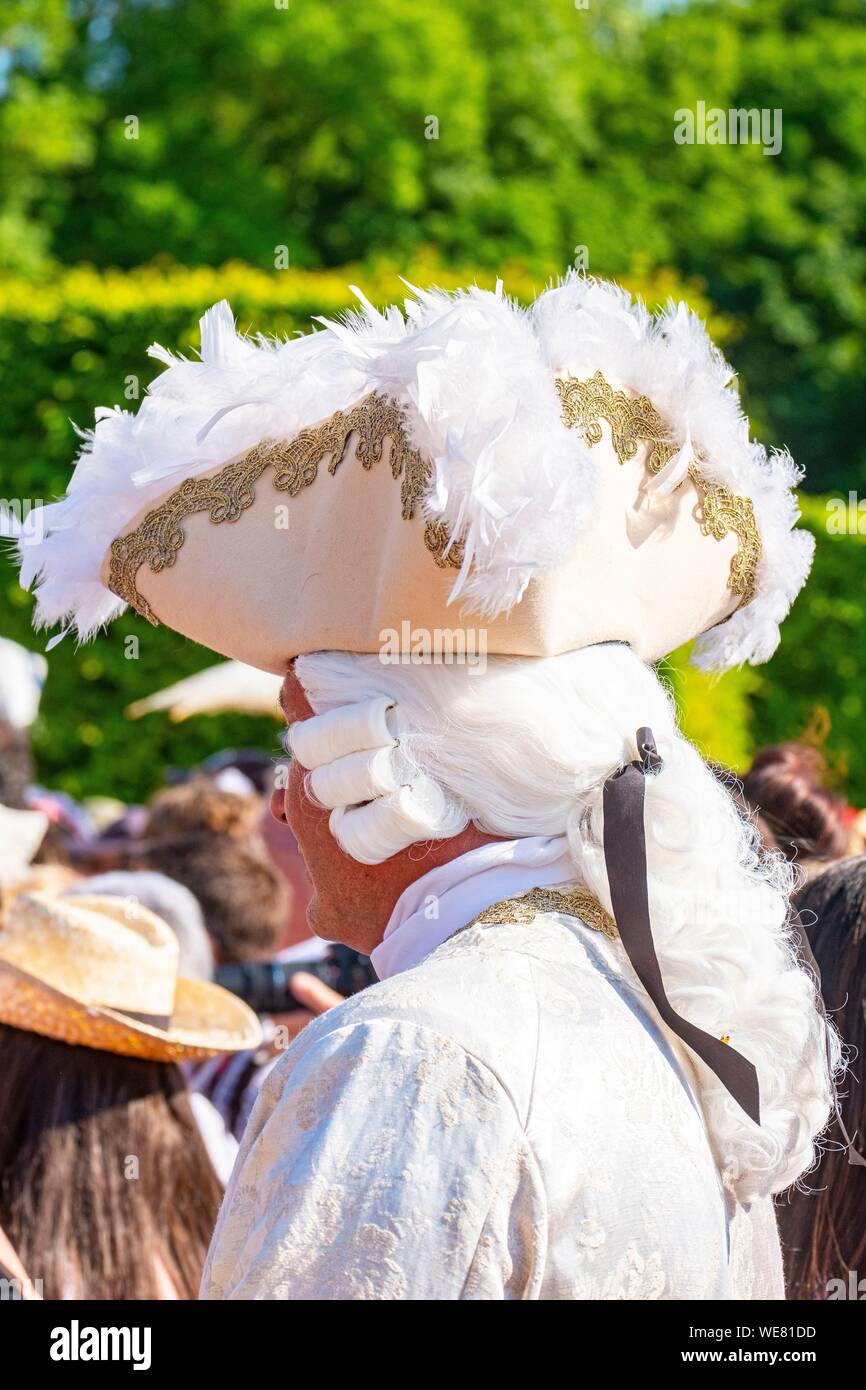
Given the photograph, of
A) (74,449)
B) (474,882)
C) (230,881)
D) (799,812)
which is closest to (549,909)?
(474,882)

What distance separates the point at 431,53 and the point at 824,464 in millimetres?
8364

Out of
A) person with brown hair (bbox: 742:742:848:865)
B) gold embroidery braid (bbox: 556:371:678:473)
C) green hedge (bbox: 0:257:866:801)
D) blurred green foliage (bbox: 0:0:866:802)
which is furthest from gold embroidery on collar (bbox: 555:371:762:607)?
blurred green foliage (bbox: 0:0:866:802)

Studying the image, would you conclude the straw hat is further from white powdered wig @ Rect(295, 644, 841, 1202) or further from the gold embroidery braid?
the gold embroidery braid

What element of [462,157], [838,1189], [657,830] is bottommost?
[838,1189]

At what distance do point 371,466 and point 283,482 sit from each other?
132mm

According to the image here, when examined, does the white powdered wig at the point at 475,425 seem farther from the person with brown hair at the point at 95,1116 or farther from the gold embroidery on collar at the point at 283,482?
the person with brown hair at the point at 95,1116

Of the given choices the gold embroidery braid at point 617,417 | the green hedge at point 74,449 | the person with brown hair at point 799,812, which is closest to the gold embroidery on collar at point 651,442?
the gold embroidery braid at point 617,417

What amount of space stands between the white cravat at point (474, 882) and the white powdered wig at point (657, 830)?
2cm

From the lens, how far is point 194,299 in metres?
10.3

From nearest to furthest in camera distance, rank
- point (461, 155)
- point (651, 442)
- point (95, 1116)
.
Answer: point (651, 442) → point (95, 1116) → point (461, 155)

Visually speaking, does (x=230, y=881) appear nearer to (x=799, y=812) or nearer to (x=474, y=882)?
(x=799, y=812)

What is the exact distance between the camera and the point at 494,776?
1.83 meters

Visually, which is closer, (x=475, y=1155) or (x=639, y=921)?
(x=475, y=1155)
